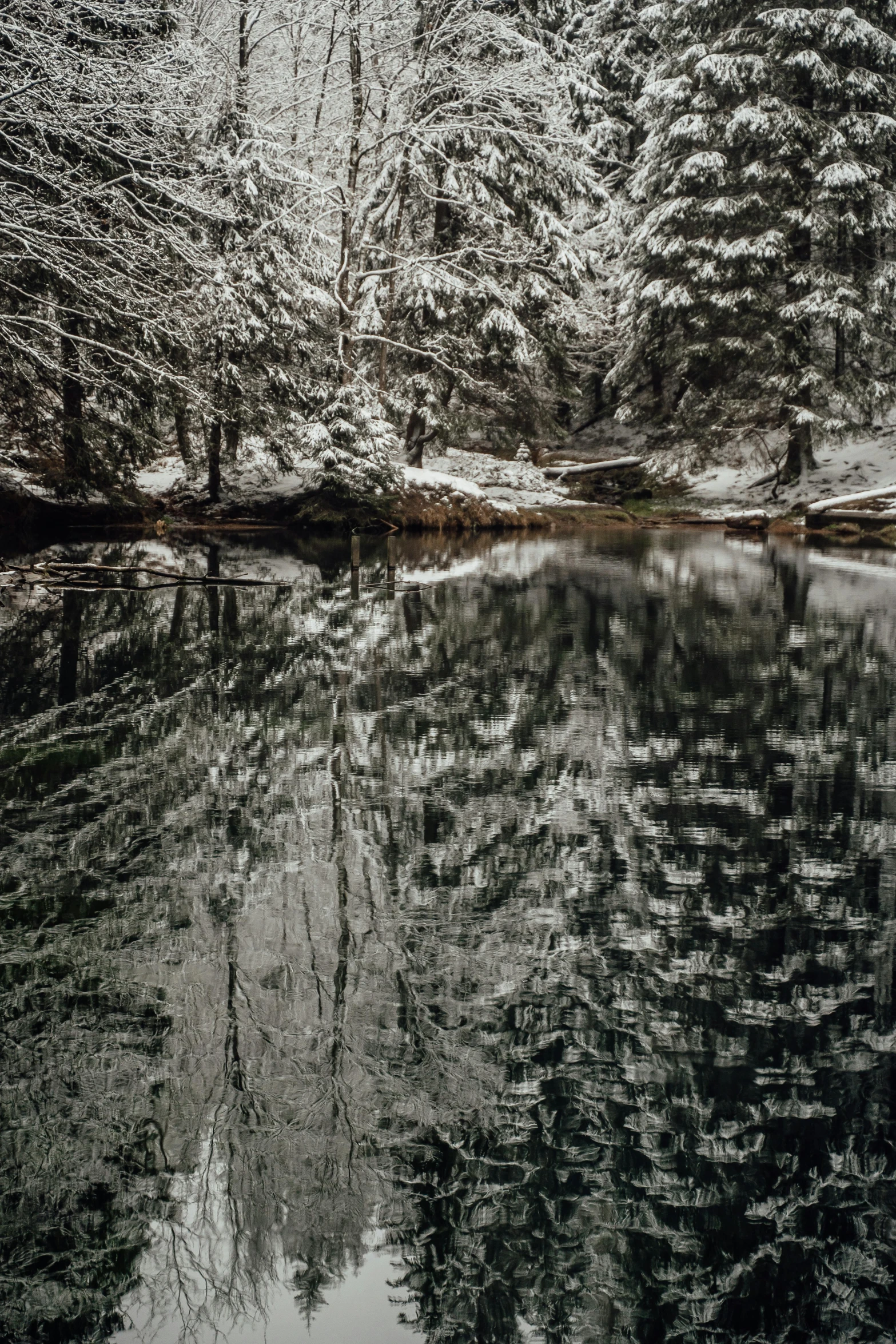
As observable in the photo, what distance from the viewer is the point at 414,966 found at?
103 inches

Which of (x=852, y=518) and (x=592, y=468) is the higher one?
(x=592, y=468)

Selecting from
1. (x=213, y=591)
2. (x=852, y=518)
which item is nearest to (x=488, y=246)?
(x=852, y=518)

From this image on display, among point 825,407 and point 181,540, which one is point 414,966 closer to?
point 181,540

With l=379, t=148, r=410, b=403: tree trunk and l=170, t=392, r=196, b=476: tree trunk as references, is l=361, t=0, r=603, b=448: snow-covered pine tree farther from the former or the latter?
l=170, t=392, r=196, b=476: tree trunk

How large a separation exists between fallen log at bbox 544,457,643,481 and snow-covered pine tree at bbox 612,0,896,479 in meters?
1.96

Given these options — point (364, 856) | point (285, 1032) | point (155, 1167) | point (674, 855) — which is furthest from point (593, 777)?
point (155, 1167)

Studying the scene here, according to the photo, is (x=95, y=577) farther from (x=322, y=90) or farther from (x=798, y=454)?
(x=798, y=454)

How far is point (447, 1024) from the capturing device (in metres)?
2.35

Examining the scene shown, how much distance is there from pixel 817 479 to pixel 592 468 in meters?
6.60

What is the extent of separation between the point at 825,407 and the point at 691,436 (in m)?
3.80

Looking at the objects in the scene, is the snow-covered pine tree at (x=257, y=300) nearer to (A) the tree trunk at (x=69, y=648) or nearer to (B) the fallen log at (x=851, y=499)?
(B) the fallen log at (x=851, y=499)

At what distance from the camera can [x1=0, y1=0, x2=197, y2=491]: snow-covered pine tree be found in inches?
387

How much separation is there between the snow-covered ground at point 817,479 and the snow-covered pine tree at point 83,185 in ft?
50.3

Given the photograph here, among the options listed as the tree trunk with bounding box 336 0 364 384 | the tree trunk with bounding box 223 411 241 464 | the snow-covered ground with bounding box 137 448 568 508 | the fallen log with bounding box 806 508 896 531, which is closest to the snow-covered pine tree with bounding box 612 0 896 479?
the fallen log with bounding box 806 508 896 531
